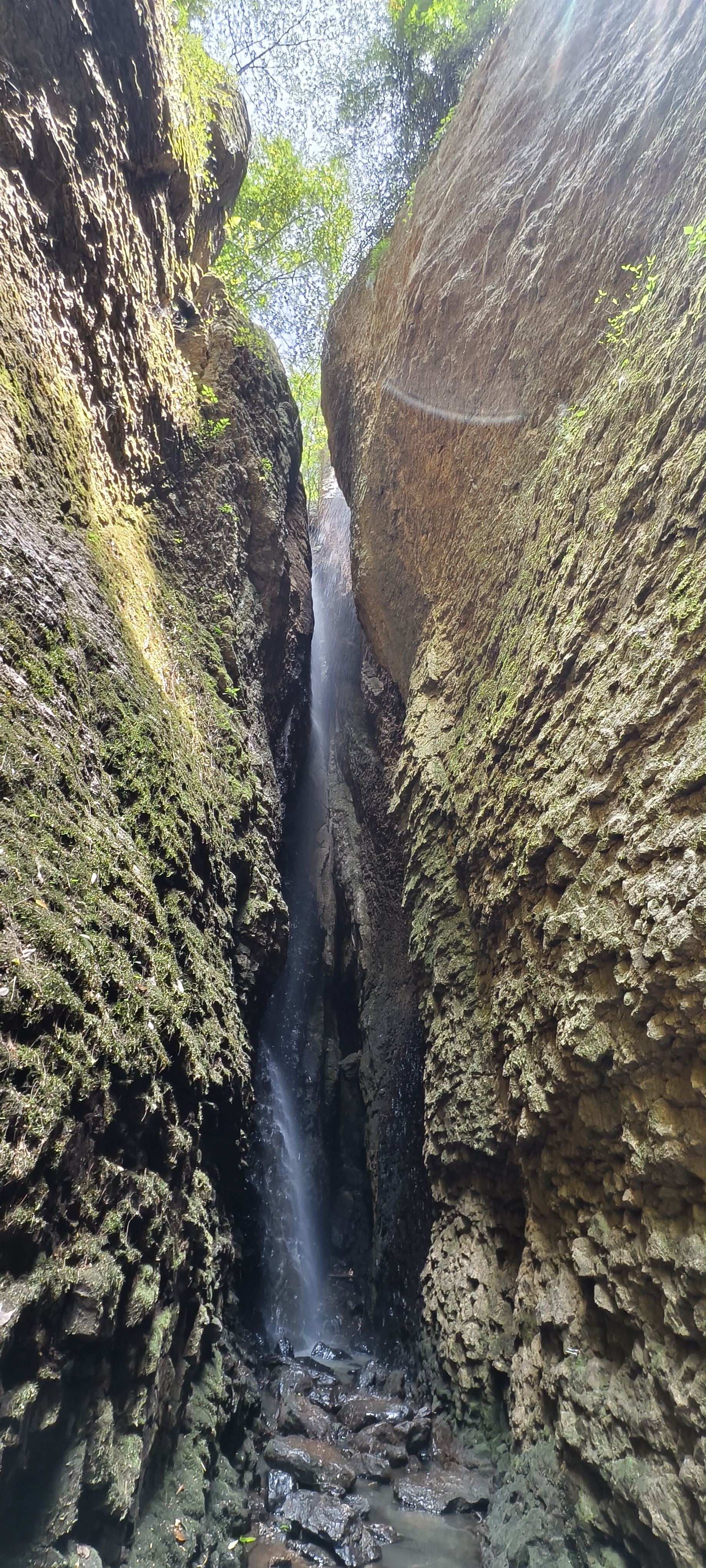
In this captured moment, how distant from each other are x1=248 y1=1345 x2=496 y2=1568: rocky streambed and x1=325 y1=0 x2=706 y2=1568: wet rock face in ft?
1.49

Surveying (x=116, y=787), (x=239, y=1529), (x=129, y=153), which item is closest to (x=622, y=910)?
(x=116, y=787)

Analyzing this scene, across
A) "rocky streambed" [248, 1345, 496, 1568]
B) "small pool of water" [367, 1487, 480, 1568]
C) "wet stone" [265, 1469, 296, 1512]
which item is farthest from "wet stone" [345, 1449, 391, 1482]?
"wet stone" [265, 1469, 296, 1512]

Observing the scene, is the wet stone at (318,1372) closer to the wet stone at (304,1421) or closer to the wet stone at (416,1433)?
the wet stone at (304,1421)

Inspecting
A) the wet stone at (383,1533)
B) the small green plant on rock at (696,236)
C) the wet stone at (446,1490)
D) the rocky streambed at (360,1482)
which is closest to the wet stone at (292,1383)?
the rocky streambed at (360,1482)

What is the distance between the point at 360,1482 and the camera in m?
4.73

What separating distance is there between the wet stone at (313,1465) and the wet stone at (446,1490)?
360mm

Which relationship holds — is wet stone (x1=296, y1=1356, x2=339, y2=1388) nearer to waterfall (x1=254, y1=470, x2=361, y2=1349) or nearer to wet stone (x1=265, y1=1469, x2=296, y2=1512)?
waterfall (x1=254, y1=470, x2=361, y2=1349)

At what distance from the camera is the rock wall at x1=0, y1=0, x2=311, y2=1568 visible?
97.0 inches

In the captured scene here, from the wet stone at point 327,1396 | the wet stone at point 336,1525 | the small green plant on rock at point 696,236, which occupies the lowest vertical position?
the wet stone at point 327,1396

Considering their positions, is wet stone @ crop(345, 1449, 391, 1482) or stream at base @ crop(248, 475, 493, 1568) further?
wet stone @ crop(345, 1449, 391, 1482)

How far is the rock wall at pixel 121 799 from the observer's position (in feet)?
8.08

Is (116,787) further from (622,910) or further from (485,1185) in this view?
(485,1185)

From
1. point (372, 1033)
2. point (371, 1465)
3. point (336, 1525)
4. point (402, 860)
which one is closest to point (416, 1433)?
point (371, 1465)

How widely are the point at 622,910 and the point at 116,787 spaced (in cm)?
278
